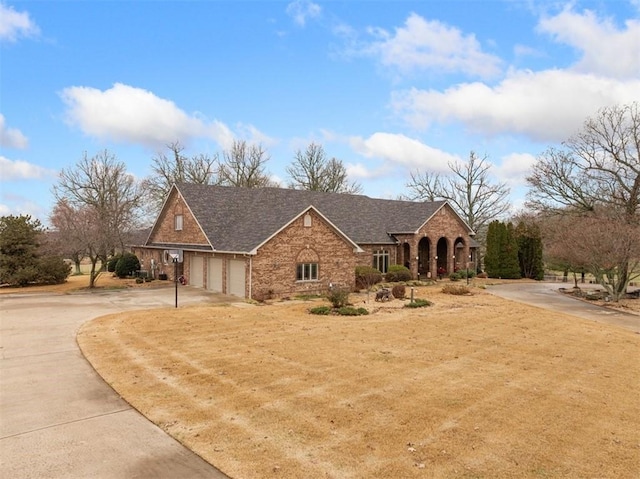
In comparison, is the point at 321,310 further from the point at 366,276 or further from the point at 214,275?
the point at 366,276

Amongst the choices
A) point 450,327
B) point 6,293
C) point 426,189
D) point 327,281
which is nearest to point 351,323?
point 450,327

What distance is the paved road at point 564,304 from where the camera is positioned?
20547mm

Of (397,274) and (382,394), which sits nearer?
(382,394)

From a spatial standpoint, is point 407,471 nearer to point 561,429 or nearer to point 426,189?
point 561,429

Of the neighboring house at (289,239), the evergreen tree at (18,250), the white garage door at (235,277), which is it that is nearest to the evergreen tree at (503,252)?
the neighboring house at (289,239)

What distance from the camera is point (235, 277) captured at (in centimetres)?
2547

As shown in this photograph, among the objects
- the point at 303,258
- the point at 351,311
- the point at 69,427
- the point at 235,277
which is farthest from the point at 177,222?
the point at 69,427

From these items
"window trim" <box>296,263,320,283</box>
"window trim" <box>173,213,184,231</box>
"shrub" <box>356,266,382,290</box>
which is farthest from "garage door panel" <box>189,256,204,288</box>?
"shrub" <box>356,266,382,290</box>

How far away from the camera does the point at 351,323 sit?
17.4m

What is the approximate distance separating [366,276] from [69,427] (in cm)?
2397

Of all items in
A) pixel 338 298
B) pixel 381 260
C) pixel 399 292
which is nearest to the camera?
pixel 338 298

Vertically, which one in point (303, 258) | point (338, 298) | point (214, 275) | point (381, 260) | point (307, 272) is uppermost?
point (303, 258)

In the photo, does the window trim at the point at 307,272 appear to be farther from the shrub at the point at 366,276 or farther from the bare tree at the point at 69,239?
the bare tree at the point at 69,239

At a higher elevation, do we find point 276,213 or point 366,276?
point 276,213
